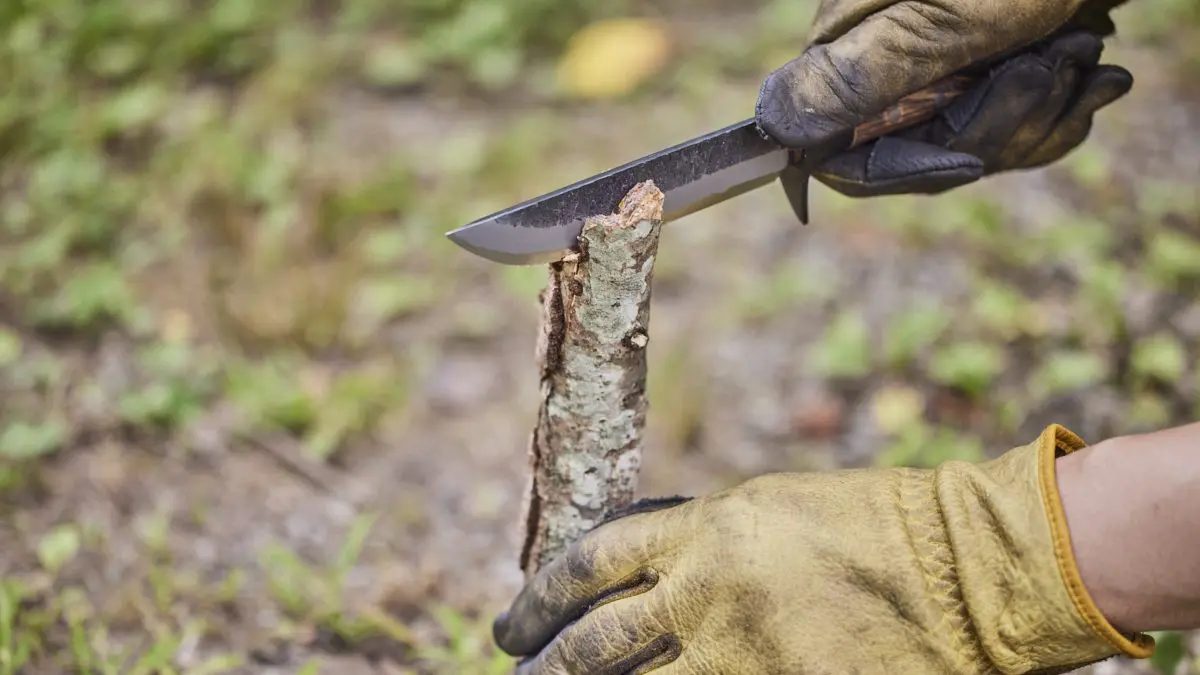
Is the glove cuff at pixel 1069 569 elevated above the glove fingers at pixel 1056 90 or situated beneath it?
situated beneath

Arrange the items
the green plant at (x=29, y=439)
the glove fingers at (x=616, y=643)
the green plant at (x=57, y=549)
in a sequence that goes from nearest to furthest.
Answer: the glove fingers at (x=616, y=643) → the green plant at (x=57, y=549) → the green plant at (x=29, y=439)

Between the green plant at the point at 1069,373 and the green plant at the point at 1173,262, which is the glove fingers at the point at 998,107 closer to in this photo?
the green plant at the point at 1069,373

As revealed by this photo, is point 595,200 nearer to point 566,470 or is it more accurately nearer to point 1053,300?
point 566,470

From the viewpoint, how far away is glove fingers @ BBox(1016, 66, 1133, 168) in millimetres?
2279

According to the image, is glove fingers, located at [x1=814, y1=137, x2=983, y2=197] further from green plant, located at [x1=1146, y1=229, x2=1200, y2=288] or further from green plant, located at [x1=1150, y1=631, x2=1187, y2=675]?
green plant, located at [x1=1146, y1=229, x2=1200, y2=288]

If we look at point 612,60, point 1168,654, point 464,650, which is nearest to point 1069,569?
point 1168,654

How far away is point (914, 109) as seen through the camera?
7.14 ft

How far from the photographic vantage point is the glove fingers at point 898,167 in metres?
2.11

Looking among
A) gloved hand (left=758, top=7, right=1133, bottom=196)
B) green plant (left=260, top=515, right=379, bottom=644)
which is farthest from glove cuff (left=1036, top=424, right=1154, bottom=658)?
green plant (left=260, top=515, right=379, bottom=644)

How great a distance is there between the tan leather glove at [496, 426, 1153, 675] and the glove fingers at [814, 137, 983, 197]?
668 mm

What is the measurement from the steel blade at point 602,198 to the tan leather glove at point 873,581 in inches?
22.5

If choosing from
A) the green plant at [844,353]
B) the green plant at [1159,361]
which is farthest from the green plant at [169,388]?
the green plant at [1159,361]

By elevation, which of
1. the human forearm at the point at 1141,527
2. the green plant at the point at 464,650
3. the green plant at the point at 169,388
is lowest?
the green plant at the point at 464,650

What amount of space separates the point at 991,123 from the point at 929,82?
0.23 meters
